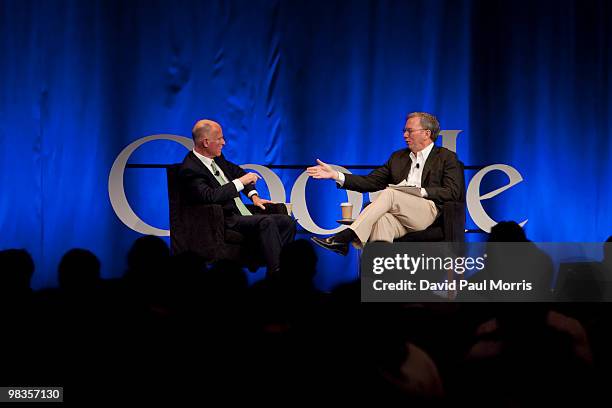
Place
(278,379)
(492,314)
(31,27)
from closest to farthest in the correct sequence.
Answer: (278,379) < (492,314) < (31,27)

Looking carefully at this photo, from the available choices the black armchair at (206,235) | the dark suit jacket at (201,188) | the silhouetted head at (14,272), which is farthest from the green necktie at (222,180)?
the silhouetted head at (14,272)

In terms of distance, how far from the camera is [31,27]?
5.48m

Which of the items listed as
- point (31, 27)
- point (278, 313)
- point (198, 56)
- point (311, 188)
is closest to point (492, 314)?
point (278, 313)

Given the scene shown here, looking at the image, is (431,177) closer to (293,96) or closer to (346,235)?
(346,235)

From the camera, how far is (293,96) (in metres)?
5.60

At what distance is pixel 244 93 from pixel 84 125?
1.26 metres

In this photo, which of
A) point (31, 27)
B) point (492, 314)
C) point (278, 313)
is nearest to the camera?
point (278, 313)

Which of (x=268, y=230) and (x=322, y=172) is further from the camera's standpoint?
(x=322, y=172)

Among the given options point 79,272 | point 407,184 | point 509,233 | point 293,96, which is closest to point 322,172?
point 407,184

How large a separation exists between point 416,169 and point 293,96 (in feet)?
4.59

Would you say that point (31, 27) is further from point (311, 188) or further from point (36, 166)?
point (311, 188)

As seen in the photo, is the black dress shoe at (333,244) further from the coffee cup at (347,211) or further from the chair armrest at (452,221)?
the chair armrest at (452,221)

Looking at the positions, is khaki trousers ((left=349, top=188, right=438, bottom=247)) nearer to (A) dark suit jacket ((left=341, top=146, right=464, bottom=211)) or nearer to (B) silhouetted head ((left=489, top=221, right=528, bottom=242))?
(A) dark suit jacket ((left=341, top=146, right=464, bottom=211))

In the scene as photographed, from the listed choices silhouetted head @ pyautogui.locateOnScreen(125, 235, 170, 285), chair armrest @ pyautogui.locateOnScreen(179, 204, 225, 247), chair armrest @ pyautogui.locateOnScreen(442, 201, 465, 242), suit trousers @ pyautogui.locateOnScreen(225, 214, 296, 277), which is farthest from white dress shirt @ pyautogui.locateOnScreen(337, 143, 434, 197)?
silhouetted head @ pyautogui.locateOnScreen(125, 235, 170, 285)
